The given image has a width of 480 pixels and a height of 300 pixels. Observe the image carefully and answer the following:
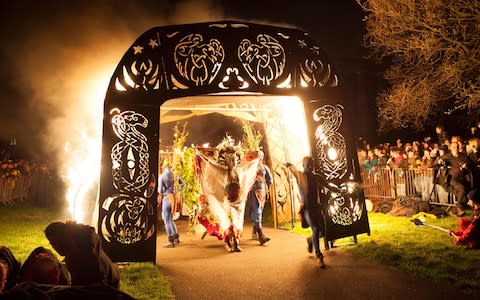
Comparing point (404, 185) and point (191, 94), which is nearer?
point (191, 94)

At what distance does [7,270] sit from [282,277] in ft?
14.4

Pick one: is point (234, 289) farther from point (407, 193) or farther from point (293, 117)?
point (407, 193)

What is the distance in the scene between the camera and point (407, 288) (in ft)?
19.3

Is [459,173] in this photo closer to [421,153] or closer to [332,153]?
[421,153]

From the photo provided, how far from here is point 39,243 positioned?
32.0 feet

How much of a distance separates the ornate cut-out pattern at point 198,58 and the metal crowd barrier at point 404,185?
8778 millimetres

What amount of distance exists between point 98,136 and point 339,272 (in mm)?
5757

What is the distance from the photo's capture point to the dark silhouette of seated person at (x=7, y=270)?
10.6ft

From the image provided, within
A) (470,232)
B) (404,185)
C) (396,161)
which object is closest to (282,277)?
(470,232)


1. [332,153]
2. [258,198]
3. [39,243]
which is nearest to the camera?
[332,153]

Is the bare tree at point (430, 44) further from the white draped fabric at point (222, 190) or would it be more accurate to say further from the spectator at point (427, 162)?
the white draped fabric at point (222, 190)

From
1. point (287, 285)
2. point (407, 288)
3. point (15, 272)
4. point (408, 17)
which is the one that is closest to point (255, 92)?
point (287, 285)

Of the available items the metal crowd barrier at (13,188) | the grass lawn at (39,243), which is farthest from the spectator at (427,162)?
the metal crowd barrier at (13,188)

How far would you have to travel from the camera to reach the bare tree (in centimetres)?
1223
